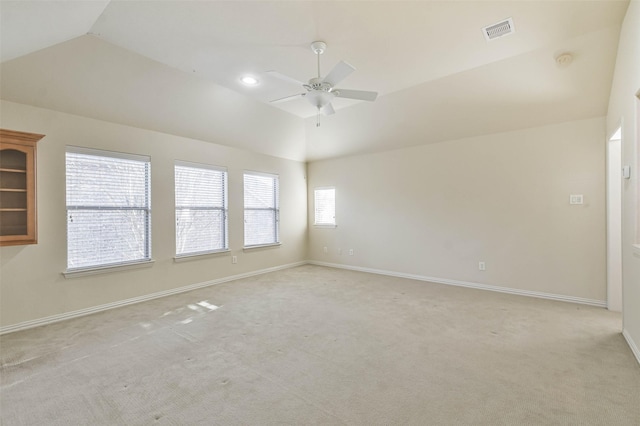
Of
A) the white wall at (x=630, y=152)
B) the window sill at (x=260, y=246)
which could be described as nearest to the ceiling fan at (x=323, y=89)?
the white wall at (x=630, y=152)

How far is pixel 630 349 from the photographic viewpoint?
265cm

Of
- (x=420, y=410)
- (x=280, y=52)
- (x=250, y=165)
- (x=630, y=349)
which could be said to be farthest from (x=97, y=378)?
(x=630, y=349)

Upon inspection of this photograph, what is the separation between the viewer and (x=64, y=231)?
3555 millimetres

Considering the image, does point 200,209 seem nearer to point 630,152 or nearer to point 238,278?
point 238,278

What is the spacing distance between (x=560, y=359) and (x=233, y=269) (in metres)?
4.71

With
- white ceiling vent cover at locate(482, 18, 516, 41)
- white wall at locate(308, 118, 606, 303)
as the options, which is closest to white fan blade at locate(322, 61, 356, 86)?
white ceiling vent cover at locate(482, 18, 516, 41)

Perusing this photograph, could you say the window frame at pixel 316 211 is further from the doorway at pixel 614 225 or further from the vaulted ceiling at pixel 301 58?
the doorway at pixel 614 225

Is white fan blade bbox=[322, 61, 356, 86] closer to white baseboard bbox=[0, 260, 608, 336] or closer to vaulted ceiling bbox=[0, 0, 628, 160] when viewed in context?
vaulted ceiling bbox=[0, 0, 628, 160]

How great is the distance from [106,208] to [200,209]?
1374mm

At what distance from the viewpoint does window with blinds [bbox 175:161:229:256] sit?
4.77 m

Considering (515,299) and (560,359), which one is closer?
(560,359)

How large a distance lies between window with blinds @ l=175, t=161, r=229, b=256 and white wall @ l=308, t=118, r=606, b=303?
101 inches

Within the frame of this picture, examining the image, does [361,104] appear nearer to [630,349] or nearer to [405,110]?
[405,110]

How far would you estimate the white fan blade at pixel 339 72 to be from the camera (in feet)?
8.49
